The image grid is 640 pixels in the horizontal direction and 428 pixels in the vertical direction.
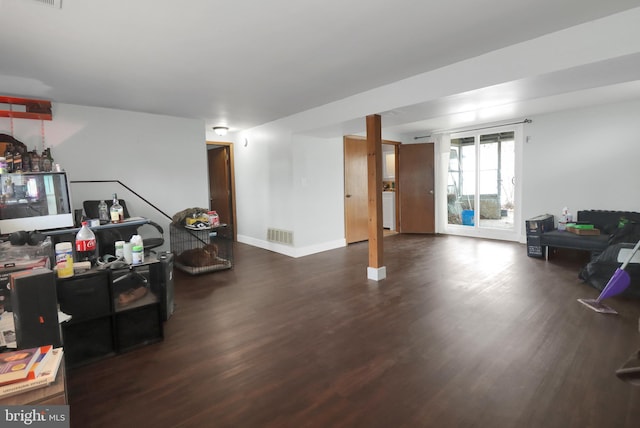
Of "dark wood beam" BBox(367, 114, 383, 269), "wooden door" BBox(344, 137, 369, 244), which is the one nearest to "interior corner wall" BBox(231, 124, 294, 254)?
"wooden door" BBox(344, 137, 369, 244)

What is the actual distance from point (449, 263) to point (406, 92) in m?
2.50

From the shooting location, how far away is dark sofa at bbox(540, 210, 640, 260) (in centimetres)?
434

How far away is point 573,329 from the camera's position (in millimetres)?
2625

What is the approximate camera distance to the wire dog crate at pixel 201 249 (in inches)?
179

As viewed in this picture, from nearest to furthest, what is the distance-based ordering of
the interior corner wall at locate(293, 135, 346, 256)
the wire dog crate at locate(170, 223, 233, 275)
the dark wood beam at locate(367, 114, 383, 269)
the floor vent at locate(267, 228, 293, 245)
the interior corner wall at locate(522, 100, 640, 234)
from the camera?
the dark wood beam at locate(367, 114, 383, 269)
the wire dog crate at locate(170, 223, 233, 275)
the interior corner wall at locate(522, 100, 640, 234)
the interior corner wall at locate(293, 135, 346, 256)
the floor vent at locate(267, 228, 293, 245)

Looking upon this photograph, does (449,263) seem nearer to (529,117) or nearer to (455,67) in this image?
(455,67)

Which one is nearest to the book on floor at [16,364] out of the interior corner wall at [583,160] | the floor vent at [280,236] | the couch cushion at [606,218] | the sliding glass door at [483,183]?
the floor vent at [280,236]

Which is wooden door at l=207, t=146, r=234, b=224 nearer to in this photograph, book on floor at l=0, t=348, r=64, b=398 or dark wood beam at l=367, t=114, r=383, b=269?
dark wood beam at l=367, t=114, r=383, b=269

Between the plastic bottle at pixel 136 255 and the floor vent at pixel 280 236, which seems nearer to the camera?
the plastic bottle at pixel 136 255

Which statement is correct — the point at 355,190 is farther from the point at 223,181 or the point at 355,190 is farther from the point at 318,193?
the point at 223,181

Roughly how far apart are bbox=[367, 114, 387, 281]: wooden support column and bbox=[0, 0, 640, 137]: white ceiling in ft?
0.89

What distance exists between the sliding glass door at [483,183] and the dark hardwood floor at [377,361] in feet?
8.95

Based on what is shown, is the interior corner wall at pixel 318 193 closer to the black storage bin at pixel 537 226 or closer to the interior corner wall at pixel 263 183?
the interior corner wall at pixel 263 183

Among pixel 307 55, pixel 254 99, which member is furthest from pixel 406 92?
pixel 254 99
